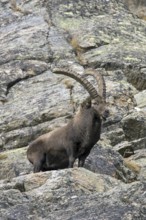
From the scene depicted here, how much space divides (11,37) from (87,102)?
1477 cm

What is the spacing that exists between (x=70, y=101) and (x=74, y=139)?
6.97 meters

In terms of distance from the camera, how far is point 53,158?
2156 centimetres

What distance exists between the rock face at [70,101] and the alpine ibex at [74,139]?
87 centimetres

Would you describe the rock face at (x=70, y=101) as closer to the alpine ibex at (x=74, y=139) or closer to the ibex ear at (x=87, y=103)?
the alpine ibex at (x=74, y=139)

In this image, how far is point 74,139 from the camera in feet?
69.0

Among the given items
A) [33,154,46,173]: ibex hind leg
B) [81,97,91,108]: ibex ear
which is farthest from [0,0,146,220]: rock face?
[81,97,91,108]: ibex ear

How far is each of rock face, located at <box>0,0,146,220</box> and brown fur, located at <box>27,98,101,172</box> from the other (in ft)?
2.67

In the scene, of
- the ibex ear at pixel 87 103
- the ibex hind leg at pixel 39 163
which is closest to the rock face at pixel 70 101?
the ibex hind leg at pixel 39 163

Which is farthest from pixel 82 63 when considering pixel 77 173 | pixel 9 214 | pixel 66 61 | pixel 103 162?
pixel 9 214

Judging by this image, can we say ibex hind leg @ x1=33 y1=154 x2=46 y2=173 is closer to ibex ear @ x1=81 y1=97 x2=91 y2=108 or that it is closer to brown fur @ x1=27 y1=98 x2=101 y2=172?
brown fur @ x1=27 y1=98 x2=101 y2=172

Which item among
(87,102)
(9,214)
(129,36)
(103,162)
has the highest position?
(9,214)

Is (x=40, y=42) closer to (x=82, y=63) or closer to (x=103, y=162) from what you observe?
(x=82, y=63)

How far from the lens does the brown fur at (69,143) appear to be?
68.5ft

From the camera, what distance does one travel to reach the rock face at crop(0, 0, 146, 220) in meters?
15.3
